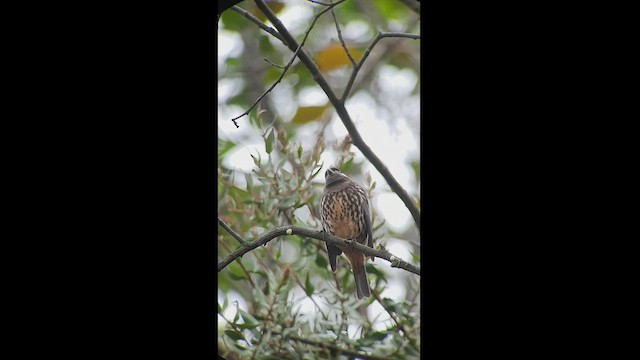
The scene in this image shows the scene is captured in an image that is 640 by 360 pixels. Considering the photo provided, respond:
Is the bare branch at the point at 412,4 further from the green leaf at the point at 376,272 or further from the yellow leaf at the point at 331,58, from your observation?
the green leaf at the point at 376,272

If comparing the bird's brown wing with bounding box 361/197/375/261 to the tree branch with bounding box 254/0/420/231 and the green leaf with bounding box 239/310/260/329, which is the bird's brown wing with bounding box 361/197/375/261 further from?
the green leaf with bounding box 239/310/260/329

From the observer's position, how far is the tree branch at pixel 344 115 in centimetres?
149

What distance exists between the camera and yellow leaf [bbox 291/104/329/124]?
1.61m

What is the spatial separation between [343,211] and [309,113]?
320 millimetres

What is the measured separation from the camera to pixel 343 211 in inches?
71.6

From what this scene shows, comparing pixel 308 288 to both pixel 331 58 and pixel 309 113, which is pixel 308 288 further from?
pixel 331 58

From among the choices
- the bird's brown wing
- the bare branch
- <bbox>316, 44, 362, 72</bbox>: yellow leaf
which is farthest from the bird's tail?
the bare branch
